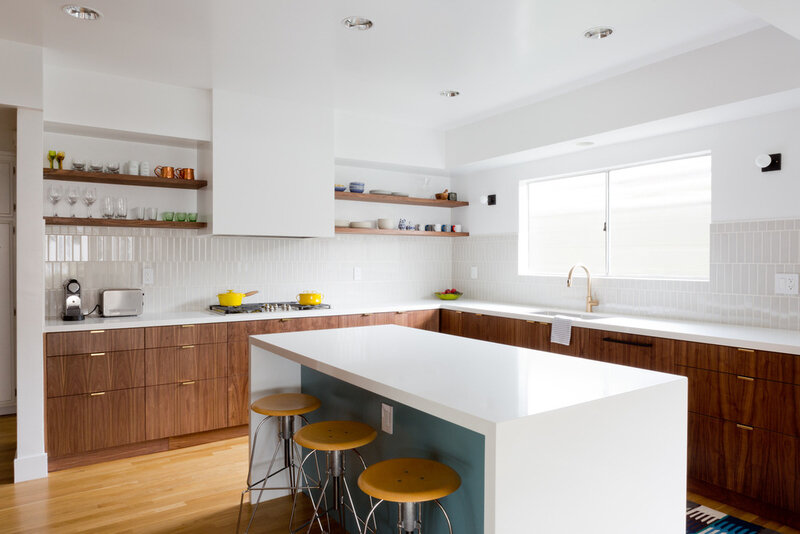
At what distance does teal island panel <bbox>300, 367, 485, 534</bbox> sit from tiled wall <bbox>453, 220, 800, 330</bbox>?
244 centimetres

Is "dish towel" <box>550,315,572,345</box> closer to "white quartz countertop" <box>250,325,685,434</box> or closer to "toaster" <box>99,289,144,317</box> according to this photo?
"white quartz countertop" <box>250,325,685,434</box>

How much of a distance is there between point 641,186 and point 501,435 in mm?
3392

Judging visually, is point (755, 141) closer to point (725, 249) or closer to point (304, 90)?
point (725, 249)

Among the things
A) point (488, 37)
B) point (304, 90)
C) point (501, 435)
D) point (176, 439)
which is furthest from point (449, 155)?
point (501, 435)

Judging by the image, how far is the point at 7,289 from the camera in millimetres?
4625

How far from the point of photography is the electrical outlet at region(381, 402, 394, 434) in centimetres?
231

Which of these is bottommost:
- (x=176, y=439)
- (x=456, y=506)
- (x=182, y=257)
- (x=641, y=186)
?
(x=176, y=439)

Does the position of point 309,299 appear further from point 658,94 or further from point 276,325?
point 658,94

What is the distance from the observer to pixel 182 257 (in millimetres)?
4332

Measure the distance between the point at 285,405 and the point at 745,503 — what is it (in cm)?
244

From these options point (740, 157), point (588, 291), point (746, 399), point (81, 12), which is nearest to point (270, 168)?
point (81, 12)

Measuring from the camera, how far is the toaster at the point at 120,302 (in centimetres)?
382

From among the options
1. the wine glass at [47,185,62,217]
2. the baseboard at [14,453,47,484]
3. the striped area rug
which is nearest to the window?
the striped area rug

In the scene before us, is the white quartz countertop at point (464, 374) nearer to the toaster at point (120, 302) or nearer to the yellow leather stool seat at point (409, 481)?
the yellow leather stool seat at point (409, 481)
